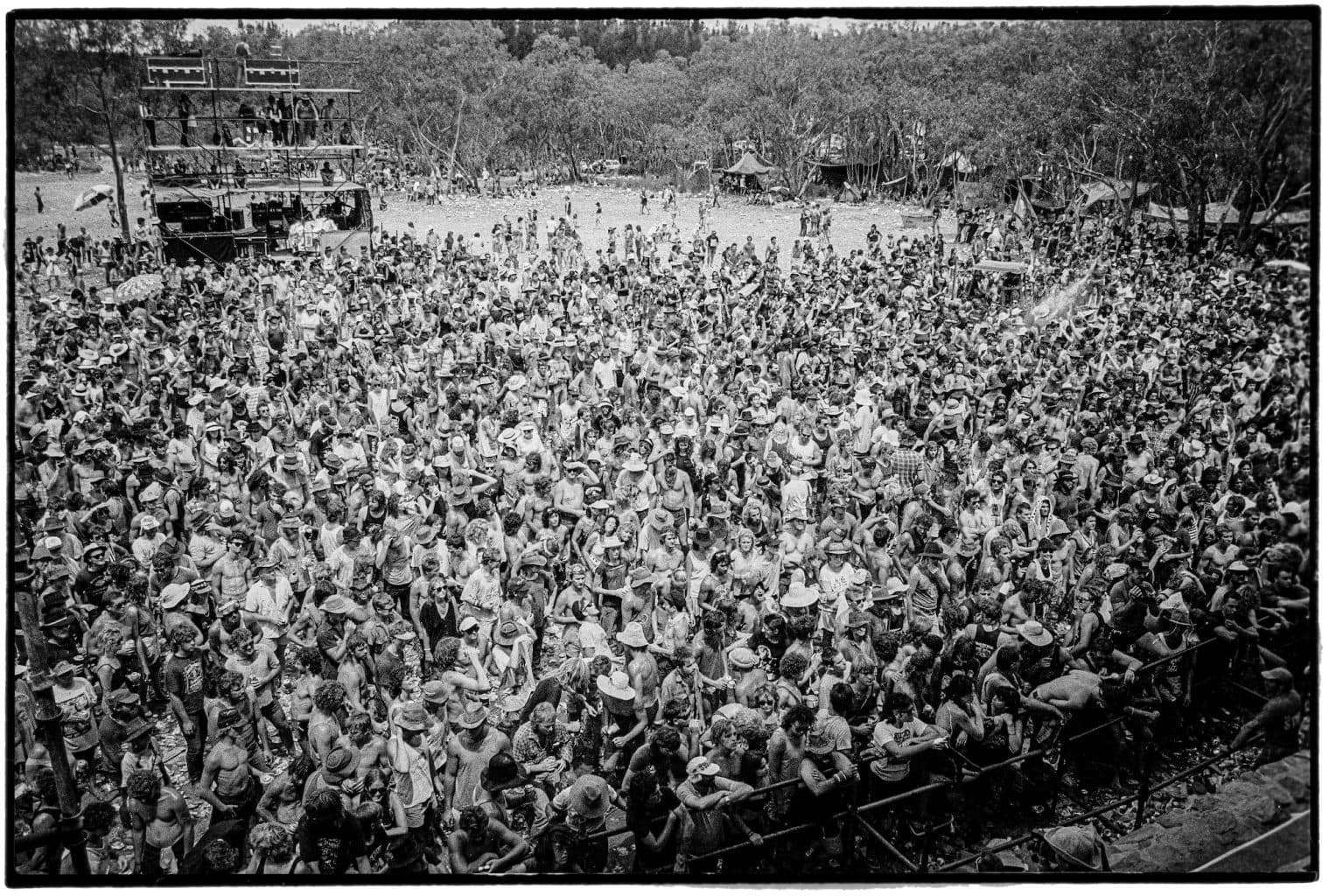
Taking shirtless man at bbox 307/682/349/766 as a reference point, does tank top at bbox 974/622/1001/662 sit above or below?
above

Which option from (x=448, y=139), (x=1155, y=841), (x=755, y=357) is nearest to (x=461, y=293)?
(x=448, y=139)

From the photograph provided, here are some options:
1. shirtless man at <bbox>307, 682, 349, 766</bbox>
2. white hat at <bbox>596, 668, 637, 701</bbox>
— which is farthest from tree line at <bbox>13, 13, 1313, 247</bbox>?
shirtless man at <bbox>307, 682, 349, 766</bbox>

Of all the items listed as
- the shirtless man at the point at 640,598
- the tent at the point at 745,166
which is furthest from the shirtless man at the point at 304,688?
the tent at the point at 745,166

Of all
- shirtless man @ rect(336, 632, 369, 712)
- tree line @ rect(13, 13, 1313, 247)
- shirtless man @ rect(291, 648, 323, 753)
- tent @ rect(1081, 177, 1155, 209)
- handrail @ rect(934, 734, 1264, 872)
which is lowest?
handrail @ rect(934, 734, 1264, 872)

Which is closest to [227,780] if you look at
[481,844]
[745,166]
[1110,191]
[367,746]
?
[367,746]

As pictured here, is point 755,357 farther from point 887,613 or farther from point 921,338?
point 887,613

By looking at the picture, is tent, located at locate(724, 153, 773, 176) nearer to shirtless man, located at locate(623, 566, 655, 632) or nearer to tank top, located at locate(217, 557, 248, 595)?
shirtless man, located at locate(623, 566, 655, 632)

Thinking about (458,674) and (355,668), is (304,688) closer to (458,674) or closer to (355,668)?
(355,668)
